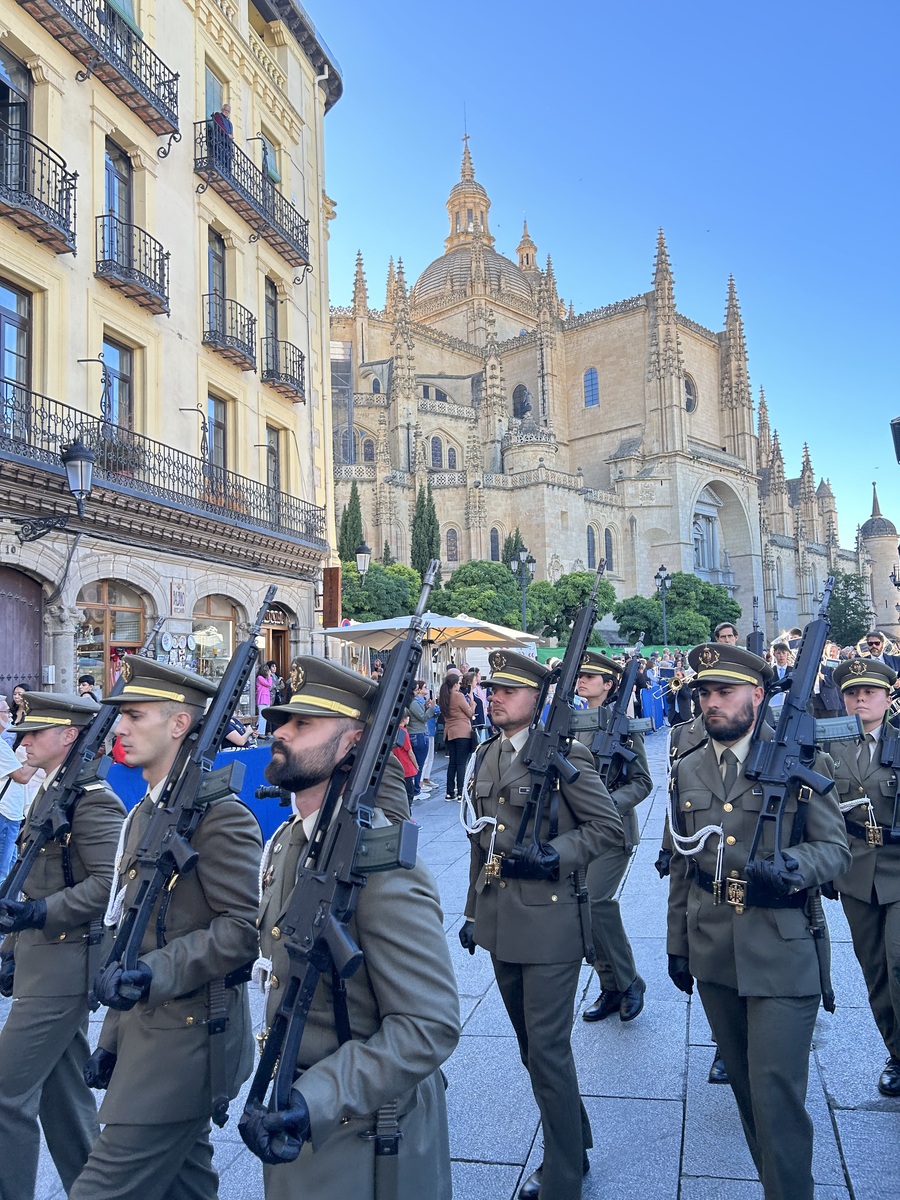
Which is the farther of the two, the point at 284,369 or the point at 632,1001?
the point at 284,369

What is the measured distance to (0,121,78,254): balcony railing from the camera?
12062 millimetres

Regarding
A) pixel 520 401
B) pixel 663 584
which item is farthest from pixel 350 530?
pixel 520 401

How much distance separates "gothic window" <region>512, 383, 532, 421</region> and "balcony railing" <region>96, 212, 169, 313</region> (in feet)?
184

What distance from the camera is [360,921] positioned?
7.04ft

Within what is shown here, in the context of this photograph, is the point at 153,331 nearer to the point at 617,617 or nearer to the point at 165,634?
the point at 165,634

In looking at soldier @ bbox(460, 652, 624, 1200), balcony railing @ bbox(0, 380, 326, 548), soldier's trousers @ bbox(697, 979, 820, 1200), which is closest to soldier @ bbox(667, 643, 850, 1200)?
soldier's trousers @ bbox(697, 979, 820, 1200)

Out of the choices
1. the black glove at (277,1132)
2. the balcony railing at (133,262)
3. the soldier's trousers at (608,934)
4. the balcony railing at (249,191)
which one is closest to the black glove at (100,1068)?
the black glove at (277,1132)

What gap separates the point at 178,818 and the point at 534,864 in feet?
4.98

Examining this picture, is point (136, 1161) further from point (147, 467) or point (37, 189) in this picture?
point (37, 189)

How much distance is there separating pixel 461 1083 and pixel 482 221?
299 ft

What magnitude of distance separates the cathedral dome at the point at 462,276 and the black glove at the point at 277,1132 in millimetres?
78429

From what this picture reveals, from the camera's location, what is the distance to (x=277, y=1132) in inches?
72.2

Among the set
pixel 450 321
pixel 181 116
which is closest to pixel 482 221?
pixel 450 321

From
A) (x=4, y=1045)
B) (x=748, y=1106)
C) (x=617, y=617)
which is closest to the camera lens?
(x=4, y=1045)
